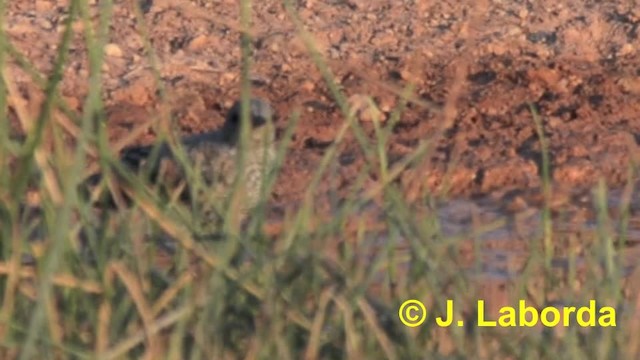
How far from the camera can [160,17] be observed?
9305 millimetres

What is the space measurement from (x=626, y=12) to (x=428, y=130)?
194 centimetres

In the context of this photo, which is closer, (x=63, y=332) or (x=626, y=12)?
(x=63, y=332)

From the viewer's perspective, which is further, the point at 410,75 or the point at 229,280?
the point at 410,75

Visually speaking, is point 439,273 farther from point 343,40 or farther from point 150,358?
point 343,40

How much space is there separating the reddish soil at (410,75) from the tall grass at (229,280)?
324cm

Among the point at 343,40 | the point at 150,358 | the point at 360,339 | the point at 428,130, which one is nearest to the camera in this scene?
the point at 150,358

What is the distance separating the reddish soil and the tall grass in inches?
127

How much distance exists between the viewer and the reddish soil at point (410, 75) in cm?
775

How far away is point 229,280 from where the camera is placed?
3672 millimetres

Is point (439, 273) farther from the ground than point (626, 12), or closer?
closer

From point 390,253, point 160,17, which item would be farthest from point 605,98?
point 390,253

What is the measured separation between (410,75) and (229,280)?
4363mm

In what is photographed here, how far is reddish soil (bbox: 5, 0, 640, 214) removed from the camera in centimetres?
775

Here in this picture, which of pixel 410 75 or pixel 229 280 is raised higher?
pixel 410 75
